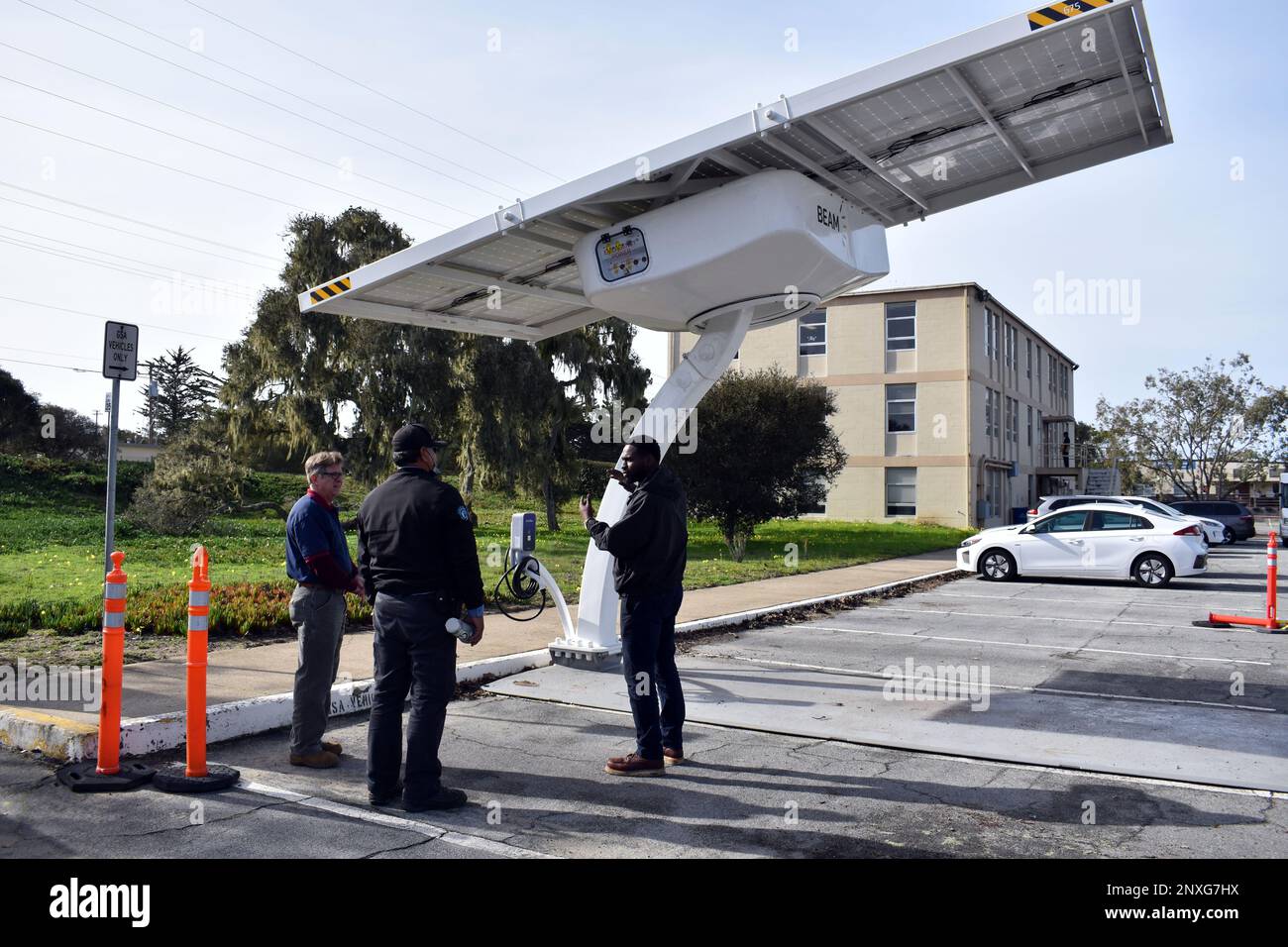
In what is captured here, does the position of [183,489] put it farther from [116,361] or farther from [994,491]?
[994,491]

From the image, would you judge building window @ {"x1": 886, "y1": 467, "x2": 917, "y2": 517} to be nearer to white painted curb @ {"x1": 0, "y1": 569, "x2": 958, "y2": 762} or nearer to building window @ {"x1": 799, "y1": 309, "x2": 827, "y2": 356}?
building window @ {"x1": 799, "y1": 309, "x2": 827, "y2": 356}

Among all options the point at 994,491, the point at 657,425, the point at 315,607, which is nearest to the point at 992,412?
the point at 994,491

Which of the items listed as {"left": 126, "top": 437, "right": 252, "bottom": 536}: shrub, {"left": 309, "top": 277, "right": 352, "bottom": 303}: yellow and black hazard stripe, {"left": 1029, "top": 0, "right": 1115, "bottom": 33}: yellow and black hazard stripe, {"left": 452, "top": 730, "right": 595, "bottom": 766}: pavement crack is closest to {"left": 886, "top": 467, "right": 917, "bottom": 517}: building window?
{"left": 126, "top": 437, "right": 252, "bottom": 536}: shrub

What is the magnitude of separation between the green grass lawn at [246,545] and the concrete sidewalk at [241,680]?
7.69ft

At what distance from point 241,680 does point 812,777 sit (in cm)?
460

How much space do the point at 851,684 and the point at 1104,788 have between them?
10.0 ft

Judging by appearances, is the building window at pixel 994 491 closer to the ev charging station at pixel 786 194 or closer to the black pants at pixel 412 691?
the ev charging station at pixel 786 194

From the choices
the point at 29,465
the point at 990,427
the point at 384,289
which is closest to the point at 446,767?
the point at 384,289

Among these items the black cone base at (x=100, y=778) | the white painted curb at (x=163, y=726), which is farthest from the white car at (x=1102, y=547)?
the black cone base at (x=100, y=778)

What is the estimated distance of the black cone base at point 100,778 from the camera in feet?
16.7

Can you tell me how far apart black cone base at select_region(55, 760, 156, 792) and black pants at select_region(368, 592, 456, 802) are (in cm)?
131

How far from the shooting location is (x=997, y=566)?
1891 centimetres
